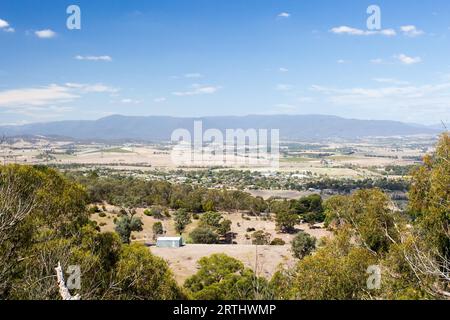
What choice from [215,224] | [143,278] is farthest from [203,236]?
[143,278]

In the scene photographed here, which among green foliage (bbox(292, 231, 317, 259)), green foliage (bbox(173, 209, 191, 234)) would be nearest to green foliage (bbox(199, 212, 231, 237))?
green foliage (bbox(173, 209, 191, 234))

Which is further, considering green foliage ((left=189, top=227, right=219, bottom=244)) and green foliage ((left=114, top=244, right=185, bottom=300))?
green foliage ((left=189, top=227, right=219, bottom=244))

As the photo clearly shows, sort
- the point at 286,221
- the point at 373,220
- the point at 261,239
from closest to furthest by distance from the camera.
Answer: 1. the point at 373,220
2. the point at 261,239
3. the point at 286,221

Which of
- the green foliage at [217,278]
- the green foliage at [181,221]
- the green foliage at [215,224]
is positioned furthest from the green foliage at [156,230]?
the green foliage at [217,278]

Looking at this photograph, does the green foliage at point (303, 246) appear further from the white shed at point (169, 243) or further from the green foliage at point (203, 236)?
the green foliage at point (203, 236)

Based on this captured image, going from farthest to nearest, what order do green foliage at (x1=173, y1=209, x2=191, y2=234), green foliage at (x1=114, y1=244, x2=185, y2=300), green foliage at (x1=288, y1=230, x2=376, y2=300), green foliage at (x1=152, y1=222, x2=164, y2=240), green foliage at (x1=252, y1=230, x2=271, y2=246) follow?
green foliage at (x1=173, y1=209, x2=191, y2=234) → green foliage at (x1=152, y1=222, x2=164, y2=240) → green foliage at (x1=252, y1=230, x2=271, y2=246) → green foliage at (x1=114, y1=244, x2=185, y2=300) → green foliage at (x1=288, y1=230, x2=376, y2=300)

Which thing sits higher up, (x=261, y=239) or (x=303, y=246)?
(x=303, y=246)

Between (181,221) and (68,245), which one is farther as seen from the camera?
(181,221)

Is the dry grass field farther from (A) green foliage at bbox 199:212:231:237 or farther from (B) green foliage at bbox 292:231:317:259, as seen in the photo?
(A) green foliage at bbox 199:212:231:237

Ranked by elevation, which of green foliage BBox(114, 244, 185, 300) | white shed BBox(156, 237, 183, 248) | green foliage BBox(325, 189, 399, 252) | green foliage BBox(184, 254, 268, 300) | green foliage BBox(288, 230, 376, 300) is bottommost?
white shed BBox(156, 237, 183, 248)

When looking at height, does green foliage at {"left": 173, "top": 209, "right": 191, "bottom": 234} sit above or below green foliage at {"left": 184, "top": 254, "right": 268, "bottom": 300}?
below

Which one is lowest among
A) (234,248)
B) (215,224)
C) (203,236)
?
(203,236)

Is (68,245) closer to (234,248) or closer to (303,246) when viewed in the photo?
(303,246)
